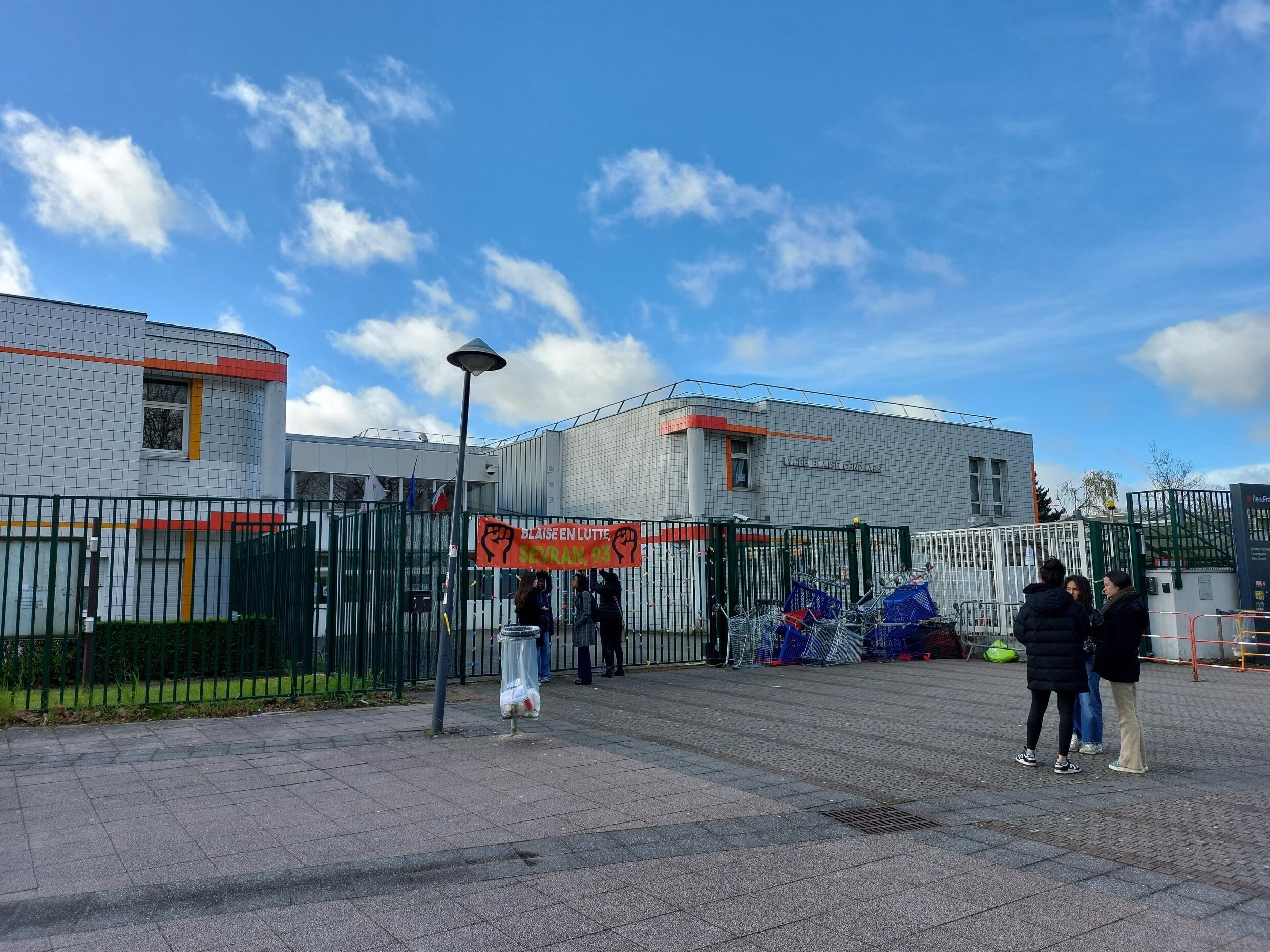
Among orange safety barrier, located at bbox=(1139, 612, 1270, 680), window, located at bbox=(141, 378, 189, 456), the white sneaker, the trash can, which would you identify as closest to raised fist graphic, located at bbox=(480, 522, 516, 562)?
the trash can

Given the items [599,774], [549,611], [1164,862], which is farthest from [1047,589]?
[549,611]

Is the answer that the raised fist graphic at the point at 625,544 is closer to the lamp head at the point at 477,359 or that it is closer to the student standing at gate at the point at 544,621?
the student standing at gate at the point at 544,621

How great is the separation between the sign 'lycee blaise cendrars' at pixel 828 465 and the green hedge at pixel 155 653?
702 inches

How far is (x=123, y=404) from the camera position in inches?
748

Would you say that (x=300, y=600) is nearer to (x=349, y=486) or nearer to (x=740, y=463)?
(x=740, y=463)

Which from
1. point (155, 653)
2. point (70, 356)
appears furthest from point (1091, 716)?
point (70, 356)

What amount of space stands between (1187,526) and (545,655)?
43.8 feet

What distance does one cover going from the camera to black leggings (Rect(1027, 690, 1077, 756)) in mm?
7652

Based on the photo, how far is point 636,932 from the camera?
13.9 ft

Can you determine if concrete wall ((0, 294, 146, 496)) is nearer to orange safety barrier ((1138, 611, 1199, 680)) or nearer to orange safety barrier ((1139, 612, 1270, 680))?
orange safety barrier ((1138, 611, 1199, 680))

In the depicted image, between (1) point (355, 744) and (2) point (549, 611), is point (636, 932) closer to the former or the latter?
(1) point (355, 744)

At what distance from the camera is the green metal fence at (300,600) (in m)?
10.2

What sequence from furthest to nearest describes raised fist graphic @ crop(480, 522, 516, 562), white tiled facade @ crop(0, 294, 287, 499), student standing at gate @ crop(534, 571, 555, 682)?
white tiled facade @ crop(0, 294, 287, 499)
raised fist graphic @ crop(480, 522, 516, 562)
student standing at gate @ crop(534, 571, 555, 682)

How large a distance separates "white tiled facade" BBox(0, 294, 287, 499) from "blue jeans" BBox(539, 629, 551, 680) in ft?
29.9
